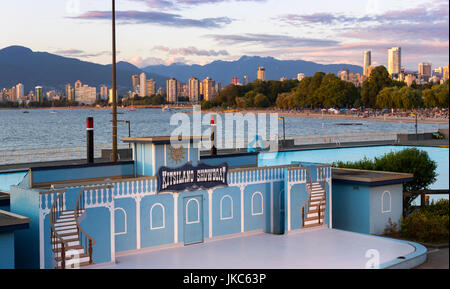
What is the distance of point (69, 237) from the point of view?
54.3 feet

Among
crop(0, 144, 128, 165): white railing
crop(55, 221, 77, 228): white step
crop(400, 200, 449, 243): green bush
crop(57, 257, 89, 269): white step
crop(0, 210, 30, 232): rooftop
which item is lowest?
crop(0, 144, 128, 165): white railing

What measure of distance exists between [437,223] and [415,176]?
7.39 meters

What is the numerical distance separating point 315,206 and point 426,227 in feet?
13.6

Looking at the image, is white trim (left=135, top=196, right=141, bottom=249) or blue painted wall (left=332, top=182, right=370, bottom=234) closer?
white trim (left=135, top=196, right=141, bottom=249)

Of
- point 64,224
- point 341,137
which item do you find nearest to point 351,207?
point 64,224

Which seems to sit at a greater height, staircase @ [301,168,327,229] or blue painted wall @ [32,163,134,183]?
blue painted wall @ [32,163,134,183]

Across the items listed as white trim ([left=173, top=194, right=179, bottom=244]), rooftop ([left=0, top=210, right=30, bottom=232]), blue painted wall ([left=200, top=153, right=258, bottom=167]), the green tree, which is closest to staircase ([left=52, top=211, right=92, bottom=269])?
rooftop ([left=0, top=210, right=30, bottom=232])

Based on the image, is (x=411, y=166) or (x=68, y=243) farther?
(x=411, y=166)

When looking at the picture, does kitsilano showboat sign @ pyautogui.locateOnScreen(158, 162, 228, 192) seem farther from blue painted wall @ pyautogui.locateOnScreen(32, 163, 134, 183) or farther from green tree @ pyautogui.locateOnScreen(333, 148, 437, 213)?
green tree @ pyautogui.locateOnScreen(333, 148, 437, 213)

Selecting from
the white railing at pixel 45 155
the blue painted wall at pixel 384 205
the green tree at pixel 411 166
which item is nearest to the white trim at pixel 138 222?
the blue painted wall at pixel 384 205

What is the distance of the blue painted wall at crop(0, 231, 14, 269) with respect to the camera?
14961 mm

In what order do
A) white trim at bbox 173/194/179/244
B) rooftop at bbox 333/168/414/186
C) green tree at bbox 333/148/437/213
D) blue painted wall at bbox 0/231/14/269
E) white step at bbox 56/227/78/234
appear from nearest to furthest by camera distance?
blue painted wall at bbox 0/231/14/269, white step at bbox 56/227/78/234, white trim at bbox 173/194/179/244, rooftop at bbox 333/168/414/186, green tree at bbox 333/148/437/213

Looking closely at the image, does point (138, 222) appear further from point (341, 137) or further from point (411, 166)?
point (341, 137)
